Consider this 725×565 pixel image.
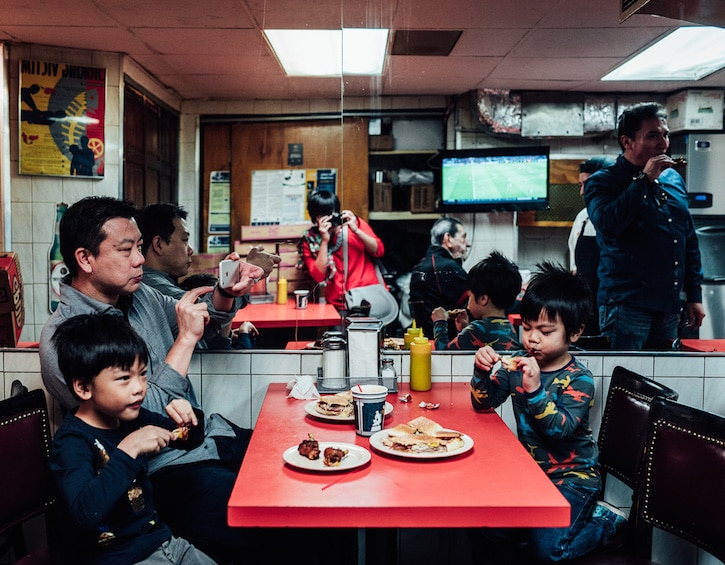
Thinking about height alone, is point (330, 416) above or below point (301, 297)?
below

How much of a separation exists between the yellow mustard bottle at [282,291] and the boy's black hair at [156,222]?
1.75ft

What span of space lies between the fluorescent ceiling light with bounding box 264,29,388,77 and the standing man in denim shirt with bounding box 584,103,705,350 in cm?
124

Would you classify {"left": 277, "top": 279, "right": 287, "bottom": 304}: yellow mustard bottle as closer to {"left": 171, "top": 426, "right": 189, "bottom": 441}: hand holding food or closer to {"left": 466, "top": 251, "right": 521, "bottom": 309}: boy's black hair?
{"left": 466, "top": 251, "right": 521, "bottom": 309}: boy's black hair

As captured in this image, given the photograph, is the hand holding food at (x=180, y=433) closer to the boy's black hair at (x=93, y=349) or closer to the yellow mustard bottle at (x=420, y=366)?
the boy's black hair at (x=93, y=349)

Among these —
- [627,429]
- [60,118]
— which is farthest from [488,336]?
[60,118]

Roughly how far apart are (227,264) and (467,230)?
1667mm

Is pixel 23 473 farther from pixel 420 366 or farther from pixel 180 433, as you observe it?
pixel 420 366

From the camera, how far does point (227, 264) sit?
7.52ft

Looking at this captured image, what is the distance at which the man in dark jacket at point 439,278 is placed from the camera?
2848mm

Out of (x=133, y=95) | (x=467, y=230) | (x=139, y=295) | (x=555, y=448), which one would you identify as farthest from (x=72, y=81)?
(x=555, y=448)

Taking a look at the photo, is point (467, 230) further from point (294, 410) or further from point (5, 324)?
point (5, 324)

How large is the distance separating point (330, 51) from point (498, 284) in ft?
4.93

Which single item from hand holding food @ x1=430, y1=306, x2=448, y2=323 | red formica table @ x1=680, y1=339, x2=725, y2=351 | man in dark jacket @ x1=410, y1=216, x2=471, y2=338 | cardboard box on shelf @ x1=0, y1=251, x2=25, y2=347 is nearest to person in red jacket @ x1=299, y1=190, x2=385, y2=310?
man in dark jacket @ x1=410, y1=216, x2=471, y2=338

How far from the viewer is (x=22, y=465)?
74.9 inches
